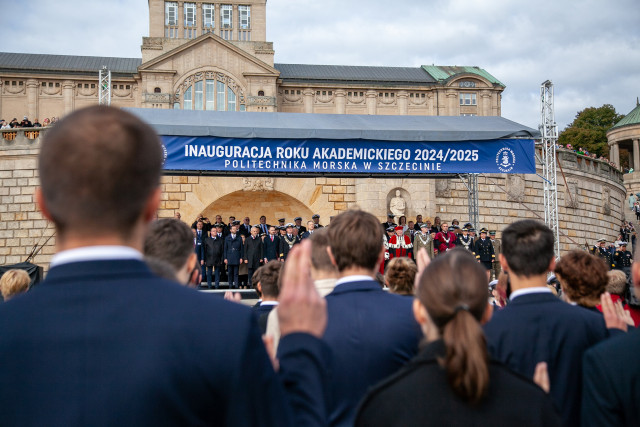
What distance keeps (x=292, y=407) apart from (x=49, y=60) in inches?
1556

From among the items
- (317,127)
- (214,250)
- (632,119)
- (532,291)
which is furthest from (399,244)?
(632,119)

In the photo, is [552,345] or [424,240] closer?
[552,345]

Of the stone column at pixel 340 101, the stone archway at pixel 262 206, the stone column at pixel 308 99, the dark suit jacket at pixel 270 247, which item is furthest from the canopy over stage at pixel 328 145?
the stone column at pixel 340 101

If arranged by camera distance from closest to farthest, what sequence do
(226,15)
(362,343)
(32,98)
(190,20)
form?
(362,343) → (32,98) → (190,20) → (226,15)

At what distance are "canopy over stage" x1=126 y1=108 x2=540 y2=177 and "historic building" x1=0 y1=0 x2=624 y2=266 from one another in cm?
783

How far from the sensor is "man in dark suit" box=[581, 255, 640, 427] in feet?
7.46

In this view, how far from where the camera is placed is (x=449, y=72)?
40594 mm

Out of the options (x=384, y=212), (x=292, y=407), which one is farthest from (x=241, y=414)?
(x=384, y=212)

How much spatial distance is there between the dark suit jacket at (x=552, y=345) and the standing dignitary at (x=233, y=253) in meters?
13.8

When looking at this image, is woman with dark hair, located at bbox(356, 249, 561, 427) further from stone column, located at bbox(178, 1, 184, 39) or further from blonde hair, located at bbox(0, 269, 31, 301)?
stone column, located at bbox(178, 1, 184, 39)

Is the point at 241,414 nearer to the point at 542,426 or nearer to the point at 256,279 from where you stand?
the point at 542,426

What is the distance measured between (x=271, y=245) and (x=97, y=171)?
50.3 ft

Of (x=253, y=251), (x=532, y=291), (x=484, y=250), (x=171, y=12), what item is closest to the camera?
(x=532, y=291)

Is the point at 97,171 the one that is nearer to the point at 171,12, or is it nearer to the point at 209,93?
the point at 209,93
